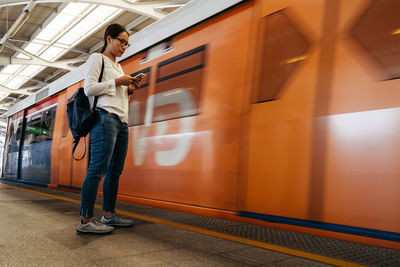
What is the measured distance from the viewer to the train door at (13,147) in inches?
368

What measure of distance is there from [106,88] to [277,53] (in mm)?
1512

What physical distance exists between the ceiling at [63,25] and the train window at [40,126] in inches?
136

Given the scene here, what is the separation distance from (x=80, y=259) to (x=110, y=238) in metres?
0.55

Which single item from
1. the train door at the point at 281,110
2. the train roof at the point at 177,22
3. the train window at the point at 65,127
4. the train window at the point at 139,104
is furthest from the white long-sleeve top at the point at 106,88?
the train window at the point at 65,127

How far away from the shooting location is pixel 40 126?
26.5ft

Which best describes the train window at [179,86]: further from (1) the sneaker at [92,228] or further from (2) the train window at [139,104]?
(1) the sneaker at [92,228]

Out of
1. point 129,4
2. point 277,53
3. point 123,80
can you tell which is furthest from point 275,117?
point 129,4

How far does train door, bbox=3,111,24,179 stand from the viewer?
9.35 meters

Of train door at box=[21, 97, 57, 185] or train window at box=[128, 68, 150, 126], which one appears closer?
train window at box=[128, 68, 150, 126]

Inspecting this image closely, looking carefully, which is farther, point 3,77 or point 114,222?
point 3,77

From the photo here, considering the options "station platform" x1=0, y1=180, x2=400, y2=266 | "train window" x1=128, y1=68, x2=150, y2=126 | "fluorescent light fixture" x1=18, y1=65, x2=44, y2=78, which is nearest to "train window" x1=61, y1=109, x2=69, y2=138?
"train window" x1=128, y1=68, x2=150, y2=126

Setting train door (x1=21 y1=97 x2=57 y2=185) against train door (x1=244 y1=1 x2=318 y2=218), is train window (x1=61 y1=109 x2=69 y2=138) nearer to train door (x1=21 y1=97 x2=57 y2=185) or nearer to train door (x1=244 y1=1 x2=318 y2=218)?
train door (x1=21 y1=97 x2=57 y2=185)

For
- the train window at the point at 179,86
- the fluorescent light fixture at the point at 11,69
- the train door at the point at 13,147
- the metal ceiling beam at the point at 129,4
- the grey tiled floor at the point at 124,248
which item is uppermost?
the metal ceiling beam at the point at 129,4

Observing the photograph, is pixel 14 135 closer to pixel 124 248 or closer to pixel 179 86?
pixel 179 86
